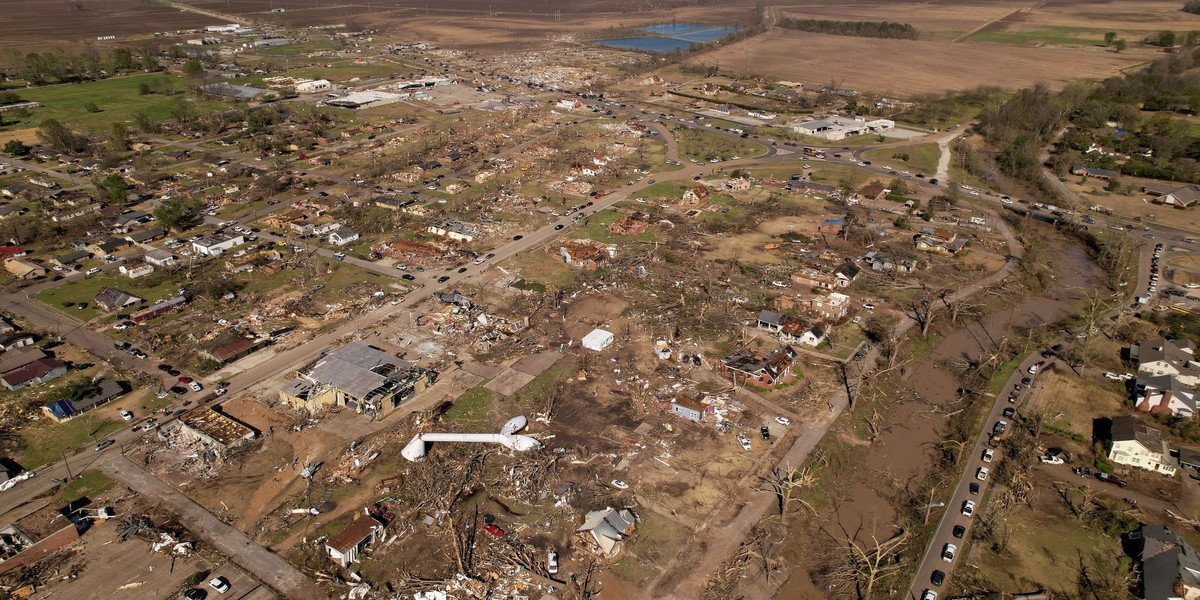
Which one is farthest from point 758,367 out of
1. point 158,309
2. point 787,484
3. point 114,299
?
point 114,299

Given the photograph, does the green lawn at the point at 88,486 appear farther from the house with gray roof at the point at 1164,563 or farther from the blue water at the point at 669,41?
the blue water at the point at 669,41

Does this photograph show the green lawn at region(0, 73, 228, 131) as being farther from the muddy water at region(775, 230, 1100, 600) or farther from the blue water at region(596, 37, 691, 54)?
the muddy water at region(775, 230, 1100, 600)

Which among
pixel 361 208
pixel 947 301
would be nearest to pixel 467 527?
pixel 947 301

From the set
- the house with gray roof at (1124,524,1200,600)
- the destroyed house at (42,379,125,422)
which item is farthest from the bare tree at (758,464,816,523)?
the destroyed house at (42,379,125,422)

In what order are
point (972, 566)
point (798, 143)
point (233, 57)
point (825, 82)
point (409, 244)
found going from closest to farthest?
1. point (972, 566)
2. point (409, 244)
3. point (798, 143)
4. point (825, 82)
5. point (233, 57)

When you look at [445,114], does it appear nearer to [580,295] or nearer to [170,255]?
[170,255]

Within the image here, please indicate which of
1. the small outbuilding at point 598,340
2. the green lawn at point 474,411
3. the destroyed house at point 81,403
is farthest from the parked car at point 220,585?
the small outbuilding at point 598,340
